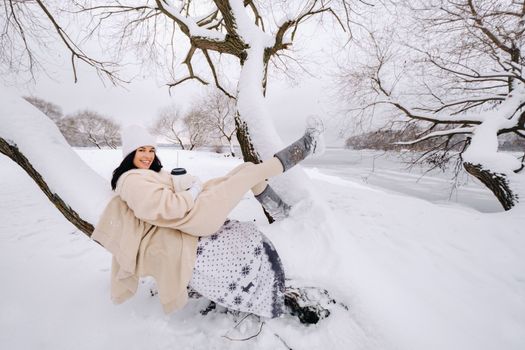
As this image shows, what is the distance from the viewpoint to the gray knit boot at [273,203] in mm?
2275

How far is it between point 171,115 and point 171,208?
36.6m

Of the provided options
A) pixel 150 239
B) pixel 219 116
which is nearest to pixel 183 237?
pixel 150 239

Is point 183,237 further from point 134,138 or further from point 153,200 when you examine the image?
point 134,138

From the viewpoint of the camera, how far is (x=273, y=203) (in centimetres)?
237

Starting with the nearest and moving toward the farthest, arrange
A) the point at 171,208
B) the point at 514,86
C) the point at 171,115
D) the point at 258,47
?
the point at 171,208 < the point at 258,47 < the point at 514,86 < the point at 171,115

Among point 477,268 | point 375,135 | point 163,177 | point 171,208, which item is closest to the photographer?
point 171,208

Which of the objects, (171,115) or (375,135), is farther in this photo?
(171,115)

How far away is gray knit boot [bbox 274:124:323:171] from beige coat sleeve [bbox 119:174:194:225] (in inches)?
29.6

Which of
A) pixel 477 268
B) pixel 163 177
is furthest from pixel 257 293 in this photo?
pixel 477 268

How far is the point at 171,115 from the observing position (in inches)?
1337

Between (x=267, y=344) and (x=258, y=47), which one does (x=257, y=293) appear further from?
(x=258, y=47)

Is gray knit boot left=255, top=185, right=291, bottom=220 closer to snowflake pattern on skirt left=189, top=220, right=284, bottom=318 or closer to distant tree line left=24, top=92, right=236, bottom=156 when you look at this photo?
snowflake pattern on skirt left=189, top=220, right=284, bottom=318

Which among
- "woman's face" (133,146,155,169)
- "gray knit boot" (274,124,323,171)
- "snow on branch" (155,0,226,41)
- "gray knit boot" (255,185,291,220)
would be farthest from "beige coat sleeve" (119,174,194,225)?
"snow on branch" (155,0,226,41)

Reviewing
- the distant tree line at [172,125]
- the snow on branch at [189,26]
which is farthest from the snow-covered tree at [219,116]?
the snow on branch at [189,26]
